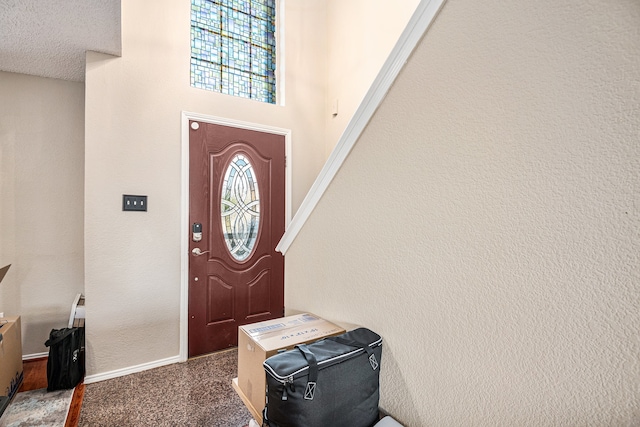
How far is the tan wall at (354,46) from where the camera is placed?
8.23 ft

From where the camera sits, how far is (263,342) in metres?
1.24

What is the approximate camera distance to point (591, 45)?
2.14 feet

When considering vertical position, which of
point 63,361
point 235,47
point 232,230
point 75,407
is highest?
point 235,47

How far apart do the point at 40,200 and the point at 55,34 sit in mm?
1342

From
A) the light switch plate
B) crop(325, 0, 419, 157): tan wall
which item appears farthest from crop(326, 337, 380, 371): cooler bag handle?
crop(325, 0, 419, 157): tan wall

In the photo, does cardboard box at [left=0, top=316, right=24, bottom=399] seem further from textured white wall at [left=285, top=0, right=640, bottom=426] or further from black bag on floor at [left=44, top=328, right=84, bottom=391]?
textured white wall at [left=285, top=0, right=640, bottom=426]

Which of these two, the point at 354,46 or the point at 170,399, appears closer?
the point at 170,399

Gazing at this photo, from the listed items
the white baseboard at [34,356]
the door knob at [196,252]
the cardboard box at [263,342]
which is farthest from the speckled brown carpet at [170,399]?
the door knob at [196,252]

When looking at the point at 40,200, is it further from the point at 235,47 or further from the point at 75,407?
the point at 235,47

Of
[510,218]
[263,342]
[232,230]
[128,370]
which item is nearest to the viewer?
[510,218]

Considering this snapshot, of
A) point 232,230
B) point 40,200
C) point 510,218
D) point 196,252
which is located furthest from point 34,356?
point 510,218

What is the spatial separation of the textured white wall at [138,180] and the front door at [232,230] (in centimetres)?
15

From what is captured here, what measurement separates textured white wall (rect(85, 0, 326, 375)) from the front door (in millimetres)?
148

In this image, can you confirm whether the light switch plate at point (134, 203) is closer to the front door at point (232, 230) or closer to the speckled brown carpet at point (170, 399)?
the front door at point (232, 230)
